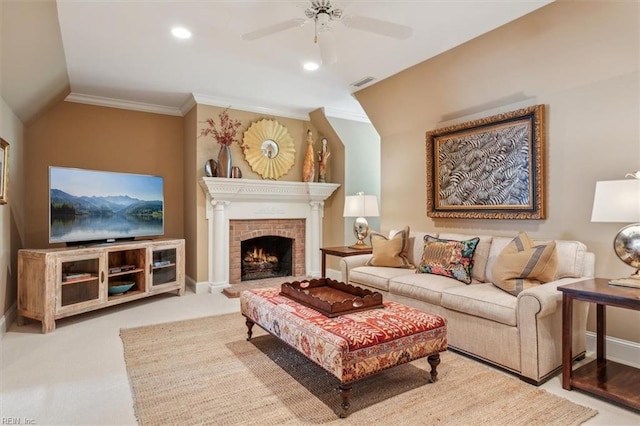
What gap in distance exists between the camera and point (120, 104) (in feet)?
16.2

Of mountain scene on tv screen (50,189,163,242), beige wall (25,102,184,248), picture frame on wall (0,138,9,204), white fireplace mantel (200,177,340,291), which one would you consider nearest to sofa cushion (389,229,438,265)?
white fireplace mantel (200,177,340,291)

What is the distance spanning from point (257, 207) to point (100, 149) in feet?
7.29

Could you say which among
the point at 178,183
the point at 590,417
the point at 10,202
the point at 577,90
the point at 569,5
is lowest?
the point at 590,417

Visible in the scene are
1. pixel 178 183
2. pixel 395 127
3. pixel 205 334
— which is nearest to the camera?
pixel 205 334

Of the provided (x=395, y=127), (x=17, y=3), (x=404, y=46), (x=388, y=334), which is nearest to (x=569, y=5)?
(x=404, y=46)

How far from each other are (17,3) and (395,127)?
3646mm

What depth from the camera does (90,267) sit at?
3795mm

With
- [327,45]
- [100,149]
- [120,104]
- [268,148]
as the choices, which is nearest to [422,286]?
[327,45]

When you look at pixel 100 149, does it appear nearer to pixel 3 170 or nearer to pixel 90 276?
pixel 3 170

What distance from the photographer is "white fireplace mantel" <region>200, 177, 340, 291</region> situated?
16.4 feet

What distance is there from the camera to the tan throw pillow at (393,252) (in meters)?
3.82

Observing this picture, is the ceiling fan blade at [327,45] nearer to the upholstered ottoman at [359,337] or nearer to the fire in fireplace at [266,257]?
the upholstered ottoman at [359,337]

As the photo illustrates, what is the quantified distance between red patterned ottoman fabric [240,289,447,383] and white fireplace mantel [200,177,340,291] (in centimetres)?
268

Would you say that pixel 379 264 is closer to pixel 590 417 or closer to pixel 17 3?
pixel 590 417
